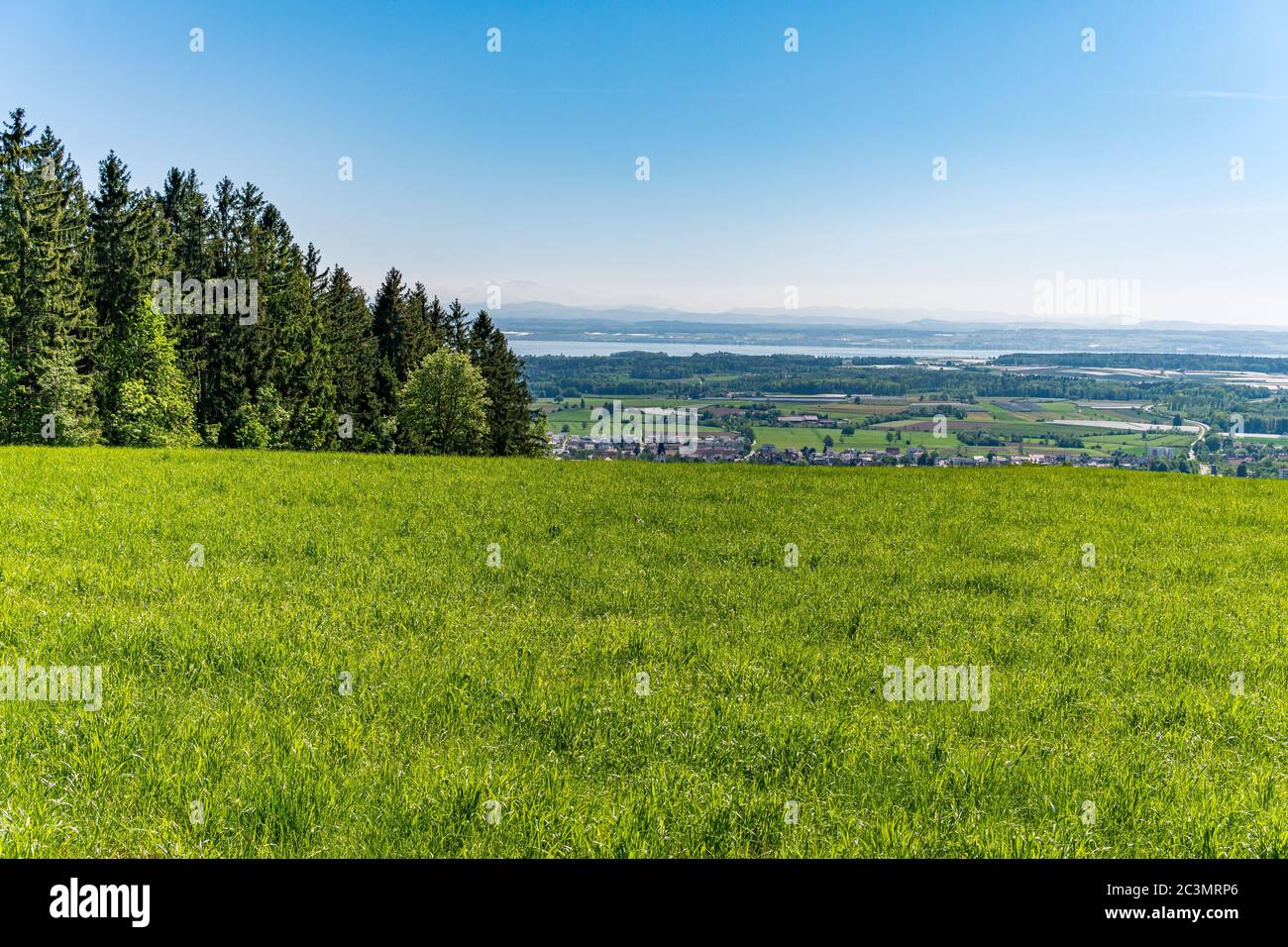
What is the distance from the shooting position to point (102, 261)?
190 ft

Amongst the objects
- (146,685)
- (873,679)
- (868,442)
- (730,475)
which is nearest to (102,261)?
(730,475)

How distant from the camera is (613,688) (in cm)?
A: 714

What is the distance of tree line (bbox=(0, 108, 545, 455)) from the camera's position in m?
50.7

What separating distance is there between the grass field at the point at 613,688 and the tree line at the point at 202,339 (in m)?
46.2

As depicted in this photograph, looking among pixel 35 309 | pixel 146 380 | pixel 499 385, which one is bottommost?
pixel 146 380

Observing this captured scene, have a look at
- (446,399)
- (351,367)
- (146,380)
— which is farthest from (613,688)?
(351,367)

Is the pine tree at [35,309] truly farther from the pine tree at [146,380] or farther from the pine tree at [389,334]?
the pine tree at [389,334]

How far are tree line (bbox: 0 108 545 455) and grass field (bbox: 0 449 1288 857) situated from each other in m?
46.2

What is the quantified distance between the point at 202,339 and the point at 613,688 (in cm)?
6997

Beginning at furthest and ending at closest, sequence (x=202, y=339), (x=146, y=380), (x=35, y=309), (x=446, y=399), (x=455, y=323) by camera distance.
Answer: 1. (x=455, y=323)
2. (x=446, y=399)
3. (x=202, y=339)
4. (x=146, y=380)
5. (x=35, y=309)

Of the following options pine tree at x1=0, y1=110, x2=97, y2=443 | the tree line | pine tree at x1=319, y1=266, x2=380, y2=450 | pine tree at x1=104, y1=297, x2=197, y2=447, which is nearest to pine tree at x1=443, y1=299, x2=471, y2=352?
the tree line

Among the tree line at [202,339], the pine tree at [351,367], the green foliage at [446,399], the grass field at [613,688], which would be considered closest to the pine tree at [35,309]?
the tree line at [202,339]

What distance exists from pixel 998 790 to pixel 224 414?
70263 mm

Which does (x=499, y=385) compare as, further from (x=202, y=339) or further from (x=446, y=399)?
(x=202, y=339)
